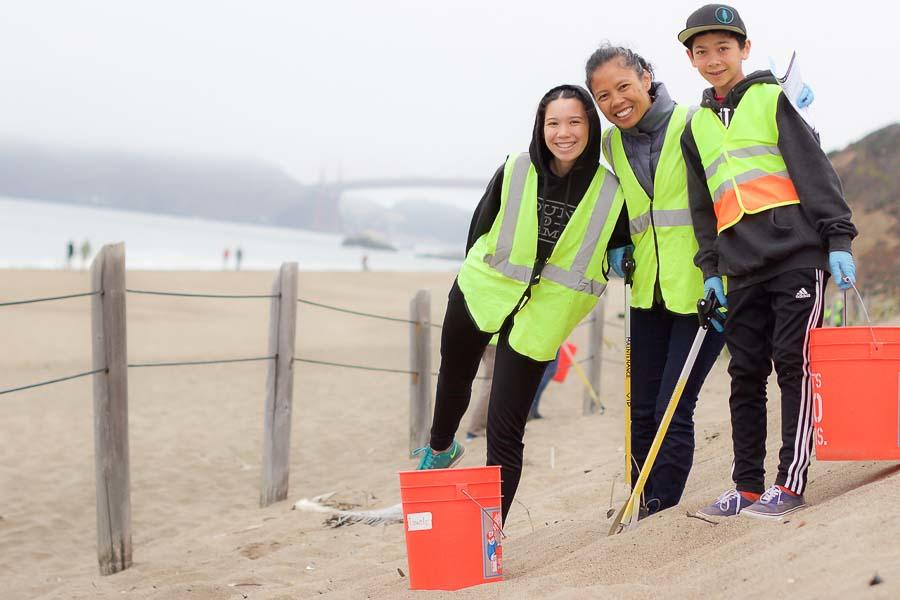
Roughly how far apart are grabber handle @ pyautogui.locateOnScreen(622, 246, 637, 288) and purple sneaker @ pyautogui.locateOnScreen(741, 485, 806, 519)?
88 cm

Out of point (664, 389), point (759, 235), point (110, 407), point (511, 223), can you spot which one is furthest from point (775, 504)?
point (110, 407)

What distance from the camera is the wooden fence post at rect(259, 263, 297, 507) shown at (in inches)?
235

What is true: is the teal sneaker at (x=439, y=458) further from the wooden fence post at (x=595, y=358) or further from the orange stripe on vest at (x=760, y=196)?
the wooden fence post at (x=595, y=358)

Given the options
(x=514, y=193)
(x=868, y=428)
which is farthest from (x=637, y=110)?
(x=868, y=428)

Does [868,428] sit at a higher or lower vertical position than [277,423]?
higher

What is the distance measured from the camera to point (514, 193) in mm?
3402

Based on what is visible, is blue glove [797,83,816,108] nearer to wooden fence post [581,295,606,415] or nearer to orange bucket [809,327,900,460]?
orange bucket [809,327,900,460]

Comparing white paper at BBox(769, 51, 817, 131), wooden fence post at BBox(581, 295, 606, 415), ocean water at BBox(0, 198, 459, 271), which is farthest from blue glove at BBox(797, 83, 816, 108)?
ocean water at BBox(0, 198, 459, 271)

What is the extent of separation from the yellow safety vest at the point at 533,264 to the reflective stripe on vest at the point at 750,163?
0.38 m

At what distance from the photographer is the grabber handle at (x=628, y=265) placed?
11.4 ft

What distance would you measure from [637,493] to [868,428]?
81 cm

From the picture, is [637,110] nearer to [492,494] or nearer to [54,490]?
[492,494]

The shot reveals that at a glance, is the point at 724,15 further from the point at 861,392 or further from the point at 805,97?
the point at 861,392

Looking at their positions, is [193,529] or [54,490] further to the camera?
[54,490]
